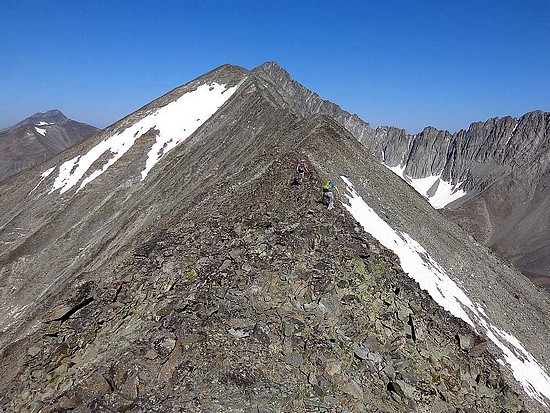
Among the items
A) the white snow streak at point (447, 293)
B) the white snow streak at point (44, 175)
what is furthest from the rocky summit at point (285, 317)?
the white snow streak at point (44, 175)

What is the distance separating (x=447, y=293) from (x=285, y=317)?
17.3 meters

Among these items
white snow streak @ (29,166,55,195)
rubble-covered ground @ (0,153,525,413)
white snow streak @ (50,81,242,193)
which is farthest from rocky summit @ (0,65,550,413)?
white snow streak @ (29,166,55,195)

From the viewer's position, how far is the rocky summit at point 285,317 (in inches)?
426

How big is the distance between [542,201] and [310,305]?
17682cm

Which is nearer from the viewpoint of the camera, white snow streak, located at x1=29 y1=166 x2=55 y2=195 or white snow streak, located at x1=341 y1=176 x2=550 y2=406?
white snow streak, located at x1=341 y1=176 x2=550 y2=406

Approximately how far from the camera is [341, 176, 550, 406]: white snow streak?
23719mm

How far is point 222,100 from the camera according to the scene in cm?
5803

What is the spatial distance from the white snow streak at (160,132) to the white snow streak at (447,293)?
31.1 m

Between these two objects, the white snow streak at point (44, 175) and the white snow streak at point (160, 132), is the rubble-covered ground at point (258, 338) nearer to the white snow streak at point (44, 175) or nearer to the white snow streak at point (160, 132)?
the white snow streak at point (160, 132)

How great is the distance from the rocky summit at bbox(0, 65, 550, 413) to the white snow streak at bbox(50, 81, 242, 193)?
63.9ft

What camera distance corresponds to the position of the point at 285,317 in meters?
13.0

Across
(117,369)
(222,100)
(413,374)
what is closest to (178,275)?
(117,369)

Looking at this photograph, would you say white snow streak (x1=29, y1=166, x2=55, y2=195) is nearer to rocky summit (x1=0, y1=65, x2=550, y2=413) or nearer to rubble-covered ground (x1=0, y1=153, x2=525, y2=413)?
rocky summit (x1=0, y1=65, x2=550, y2=413)

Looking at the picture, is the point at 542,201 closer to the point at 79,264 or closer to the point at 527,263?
the point at 527,263
